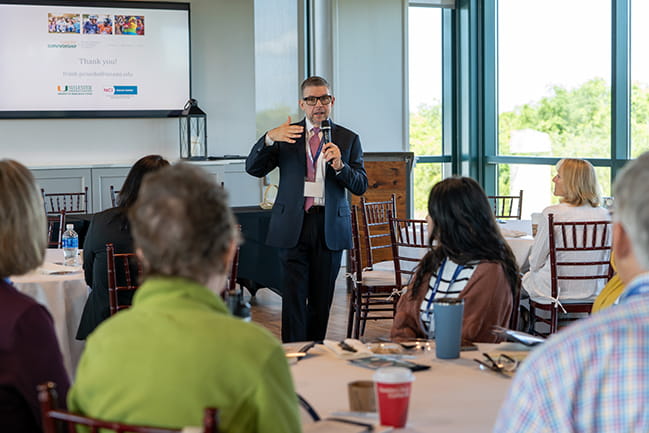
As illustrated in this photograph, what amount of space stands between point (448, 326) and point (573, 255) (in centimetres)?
283

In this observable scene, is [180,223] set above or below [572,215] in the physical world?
above

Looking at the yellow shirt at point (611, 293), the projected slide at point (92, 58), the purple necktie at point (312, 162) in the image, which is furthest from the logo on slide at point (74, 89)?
the yellow shirt at point (611, 293)

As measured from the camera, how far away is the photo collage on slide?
8.91m

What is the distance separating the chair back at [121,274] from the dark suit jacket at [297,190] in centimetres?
83

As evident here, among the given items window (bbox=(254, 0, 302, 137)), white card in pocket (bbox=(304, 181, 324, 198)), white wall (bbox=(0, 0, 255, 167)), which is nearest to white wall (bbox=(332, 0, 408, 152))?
window (bbox=(254, 0, 302, 137))

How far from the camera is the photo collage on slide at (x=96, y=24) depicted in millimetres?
8906

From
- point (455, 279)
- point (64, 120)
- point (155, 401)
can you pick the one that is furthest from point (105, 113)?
point (155, 401)

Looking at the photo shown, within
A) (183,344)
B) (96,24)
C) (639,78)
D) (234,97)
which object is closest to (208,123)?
(234,97)

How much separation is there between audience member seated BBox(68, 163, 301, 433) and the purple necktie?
2.82 m

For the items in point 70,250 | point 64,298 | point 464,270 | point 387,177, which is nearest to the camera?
point 464,270

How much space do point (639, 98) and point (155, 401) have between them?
288 inches

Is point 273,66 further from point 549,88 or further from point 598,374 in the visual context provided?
point 598,374

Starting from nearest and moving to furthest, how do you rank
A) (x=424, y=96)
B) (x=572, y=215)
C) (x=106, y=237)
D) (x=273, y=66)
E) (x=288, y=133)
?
(x=106, y=237), (x=288, y=133), (x=572, y=215), (x=424, y=96), (x=273, y=66)

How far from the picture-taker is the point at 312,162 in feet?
14.3
